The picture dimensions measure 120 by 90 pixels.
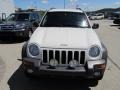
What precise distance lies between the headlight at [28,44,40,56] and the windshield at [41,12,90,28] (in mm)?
1711

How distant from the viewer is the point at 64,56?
564 centimetres

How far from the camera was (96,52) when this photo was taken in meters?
5.75

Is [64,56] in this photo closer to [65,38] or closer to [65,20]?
[65,38]

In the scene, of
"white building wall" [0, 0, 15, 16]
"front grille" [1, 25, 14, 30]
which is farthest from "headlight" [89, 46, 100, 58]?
"white building wall" [0, 0, 15, 16]

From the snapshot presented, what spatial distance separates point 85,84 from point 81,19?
6.72ft

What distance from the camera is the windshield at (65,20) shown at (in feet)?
24.3

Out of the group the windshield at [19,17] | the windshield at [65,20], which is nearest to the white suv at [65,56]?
the windshield at [65,20]

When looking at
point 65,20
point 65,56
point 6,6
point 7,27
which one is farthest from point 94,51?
point 6,6

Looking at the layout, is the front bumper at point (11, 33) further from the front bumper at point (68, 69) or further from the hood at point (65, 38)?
the front bumper at point (68, 69)

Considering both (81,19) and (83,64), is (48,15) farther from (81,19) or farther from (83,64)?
(83,64)

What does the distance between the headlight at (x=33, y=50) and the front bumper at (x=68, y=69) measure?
154 mm

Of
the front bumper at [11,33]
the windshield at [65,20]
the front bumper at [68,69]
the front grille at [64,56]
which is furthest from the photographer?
the front bumper at [11,33]

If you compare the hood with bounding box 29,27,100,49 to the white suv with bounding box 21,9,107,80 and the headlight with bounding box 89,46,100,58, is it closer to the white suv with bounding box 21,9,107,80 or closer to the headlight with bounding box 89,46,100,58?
the white suv with bounding box 21,9,107,80

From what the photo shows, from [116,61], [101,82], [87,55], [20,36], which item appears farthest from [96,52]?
[20,36]
